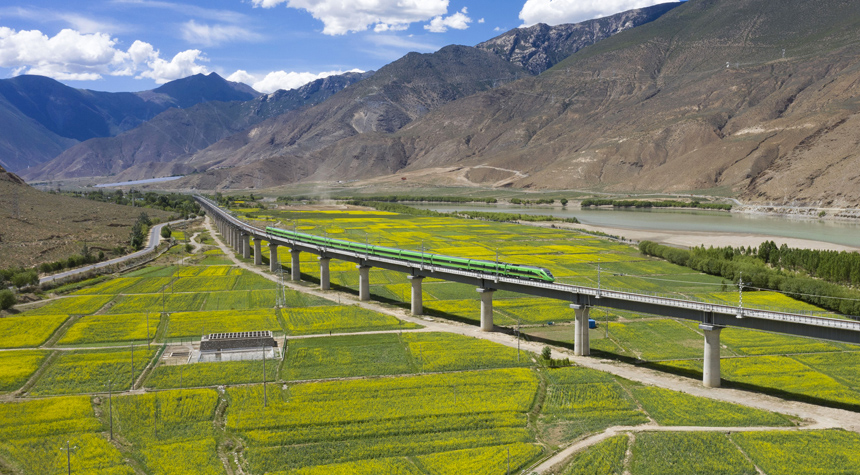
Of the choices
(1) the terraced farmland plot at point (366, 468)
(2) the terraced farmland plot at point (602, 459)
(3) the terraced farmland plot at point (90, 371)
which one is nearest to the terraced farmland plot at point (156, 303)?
(3) the terraced farmland plot at point (90, 371)

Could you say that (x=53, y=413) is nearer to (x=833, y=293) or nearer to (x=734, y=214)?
(x=833, y=293)

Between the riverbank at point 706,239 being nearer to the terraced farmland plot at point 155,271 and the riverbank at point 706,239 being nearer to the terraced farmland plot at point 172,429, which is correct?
the terraced farmland plot at point 155,271

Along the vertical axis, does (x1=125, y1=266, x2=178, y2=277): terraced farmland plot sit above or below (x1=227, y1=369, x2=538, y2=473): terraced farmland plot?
above

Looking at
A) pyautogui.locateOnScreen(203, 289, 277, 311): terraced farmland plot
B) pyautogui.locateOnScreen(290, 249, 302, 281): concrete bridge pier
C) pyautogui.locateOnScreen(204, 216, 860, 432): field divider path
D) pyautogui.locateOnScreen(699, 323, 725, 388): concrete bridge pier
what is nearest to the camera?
pyautogui.locateOnScreen(204, 216, 860, 432): field divider path

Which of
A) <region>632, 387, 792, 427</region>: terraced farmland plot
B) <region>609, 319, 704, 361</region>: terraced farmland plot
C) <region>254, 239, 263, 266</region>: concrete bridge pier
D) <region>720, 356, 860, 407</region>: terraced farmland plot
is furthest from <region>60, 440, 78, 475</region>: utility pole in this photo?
<region>254, 239, 263, 266</region>: concrete bridge pier

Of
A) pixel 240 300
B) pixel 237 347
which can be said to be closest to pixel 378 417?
pixel 237 347

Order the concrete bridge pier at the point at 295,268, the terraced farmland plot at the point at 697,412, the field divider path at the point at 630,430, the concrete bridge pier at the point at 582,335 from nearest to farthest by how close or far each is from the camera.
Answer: the field divider path at the point at 630,430 < the terraced farmland plot at the point at 697,412 < the concrete bridge pier at the point at 582,335 < the concrete bridge pier at the point at 295,268

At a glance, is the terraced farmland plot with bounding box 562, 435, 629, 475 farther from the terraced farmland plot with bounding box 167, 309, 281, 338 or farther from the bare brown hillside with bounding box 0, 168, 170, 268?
the bare brown hillside with bounding box 0, 168, 170, 268

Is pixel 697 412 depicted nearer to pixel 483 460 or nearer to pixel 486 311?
pixel 483 460
